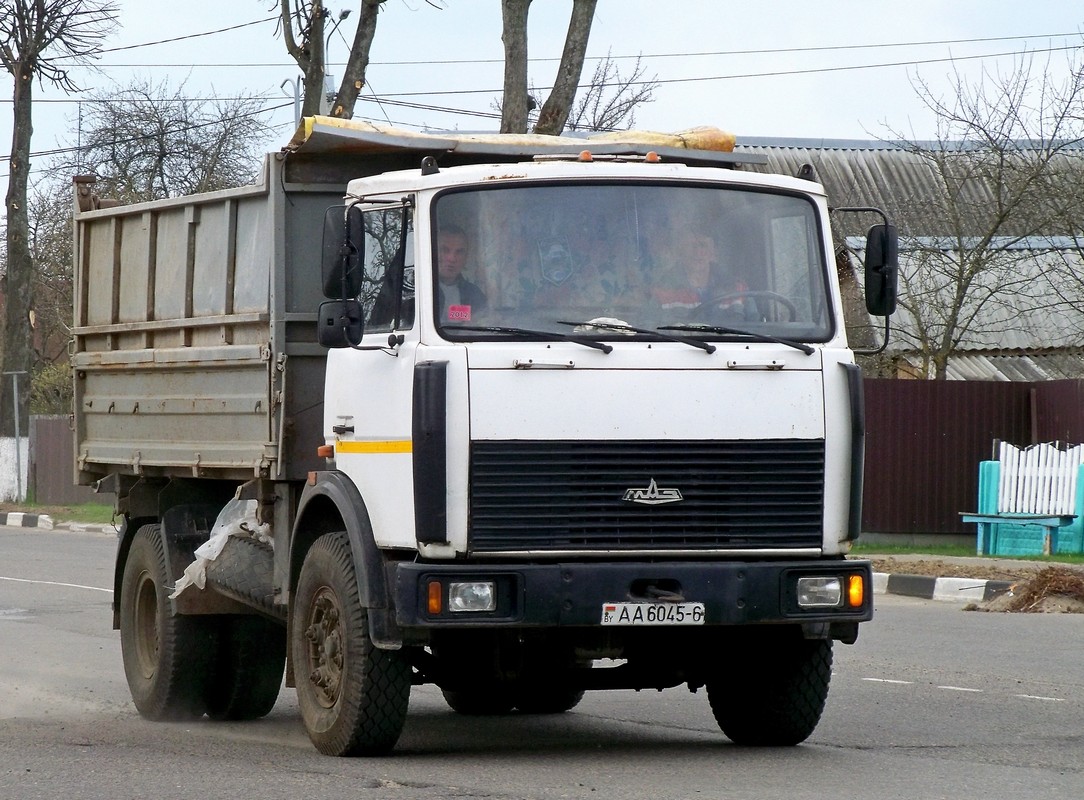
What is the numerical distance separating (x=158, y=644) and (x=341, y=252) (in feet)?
9.93

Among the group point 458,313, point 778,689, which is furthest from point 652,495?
point 778,689

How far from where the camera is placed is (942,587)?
15.3 meters

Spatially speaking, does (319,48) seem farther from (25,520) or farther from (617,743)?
(617,743)

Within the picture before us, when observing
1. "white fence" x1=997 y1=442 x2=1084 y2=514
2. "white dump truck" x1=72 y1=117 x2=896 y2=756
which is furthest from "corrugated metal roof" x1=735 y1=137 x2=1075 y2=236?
"white dump truck" x1=72 y1=117 x2=896 y2=756

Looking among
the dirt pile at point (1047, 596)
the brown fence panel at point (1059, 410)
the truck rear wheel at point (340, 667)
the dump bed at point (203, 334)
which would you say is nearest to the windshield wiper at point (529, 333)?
the truck rear wheel at point (340, 667)

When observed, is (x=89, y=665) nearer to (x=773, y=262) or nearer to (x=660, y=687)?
(x=660, y=687)

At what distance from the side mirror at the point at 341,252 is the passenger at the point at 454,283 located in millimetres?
339

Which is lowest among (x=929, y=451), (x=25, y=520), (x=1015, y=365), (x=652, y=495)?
(x=25, y=520)

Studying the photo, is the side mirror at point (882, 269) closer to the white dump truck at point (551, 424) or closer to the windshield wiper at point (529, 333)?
the white dump truck at point (551, 424)

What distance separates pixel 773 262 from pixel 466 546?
1.71 metres

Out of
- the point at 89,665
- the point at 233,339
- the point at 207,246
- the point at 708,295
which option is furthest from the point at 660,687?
the point at 89,665

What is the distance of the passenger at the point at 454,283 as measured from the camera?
6.52 meters

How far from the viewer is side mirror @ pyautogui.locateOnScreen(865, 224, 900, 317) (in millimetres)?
7191

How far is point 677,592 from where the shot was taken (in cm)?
647
